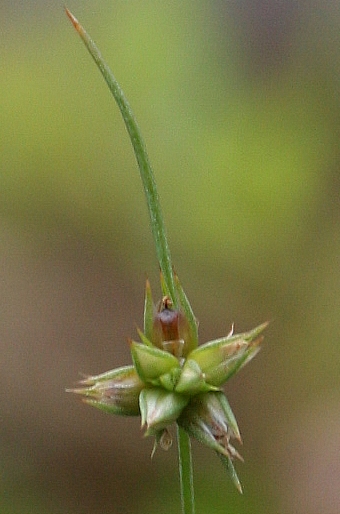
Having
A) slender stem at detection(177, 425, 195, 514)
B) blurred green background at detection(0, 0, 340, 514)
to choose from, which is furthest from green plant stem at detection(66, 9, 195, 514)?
blurred green background at detection(0, 0, 340, 514)

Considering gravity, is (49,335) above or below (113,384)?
below

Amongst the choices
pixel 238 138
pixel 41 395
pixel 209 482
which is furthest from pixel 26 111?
pixel 209 482

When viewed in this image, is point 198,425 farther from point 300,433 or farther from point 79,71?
point 79,71

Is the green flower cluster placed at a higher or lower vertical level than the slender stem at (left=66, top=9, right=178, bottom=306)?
lower

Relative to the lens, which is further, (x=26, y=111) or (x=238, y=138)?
(x=26, y=111)

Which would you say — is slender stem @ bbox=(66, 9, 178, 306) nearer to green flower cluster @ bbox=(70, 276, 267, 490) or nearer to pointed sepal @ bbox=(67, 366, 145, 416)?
green flower cluster @ bbox=(70, 276, 267, 490)

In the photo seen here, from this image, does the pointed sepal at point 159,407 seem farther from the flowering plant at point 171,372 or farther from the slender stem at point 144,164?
the slender stem at point 144,164

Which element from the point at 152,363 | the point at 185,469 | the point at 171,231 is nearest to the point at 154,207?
the point at 152,363
